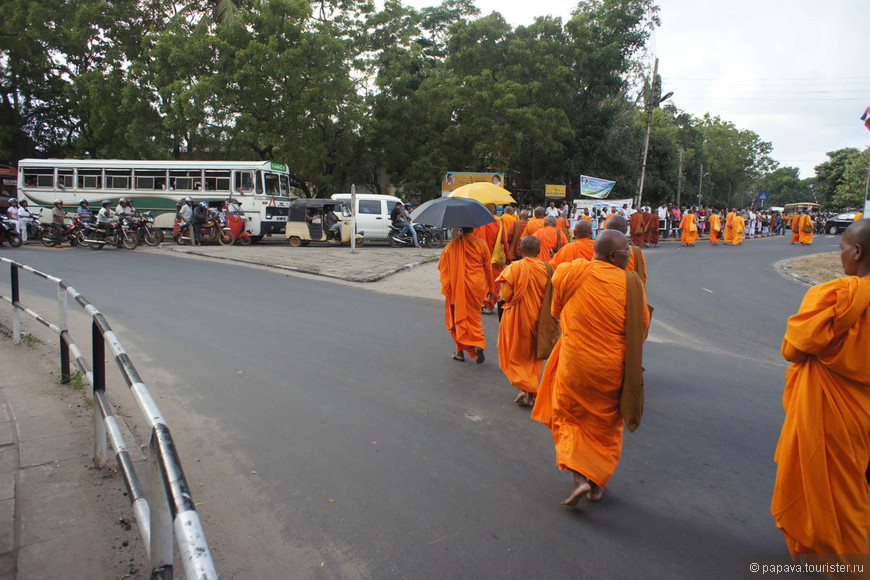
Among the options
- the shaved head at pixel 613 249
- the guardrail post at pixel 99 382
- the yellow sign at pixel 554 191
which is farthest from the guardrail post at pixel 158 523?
the yellow sign at pixel 554 191

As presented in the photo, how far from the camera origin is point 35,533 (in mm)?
3111

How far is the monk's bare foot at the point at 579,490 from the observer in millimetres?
3393

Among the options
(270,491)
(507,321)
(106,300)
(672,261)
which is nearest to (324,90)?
(672,261)

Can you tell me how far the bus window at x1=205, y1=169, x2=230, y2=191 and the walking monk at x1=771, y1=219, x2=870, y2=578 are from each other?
21551mm

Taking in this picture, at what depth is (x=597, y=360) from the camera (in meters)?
3.52

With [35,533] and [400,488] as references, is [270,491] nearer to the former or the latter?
[400,488]

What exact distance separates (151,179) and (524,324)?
69.0 feet

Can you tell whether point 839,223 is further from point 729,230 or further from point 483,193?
point 483,193

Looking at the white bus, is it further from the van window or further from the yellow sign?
the yellow sign

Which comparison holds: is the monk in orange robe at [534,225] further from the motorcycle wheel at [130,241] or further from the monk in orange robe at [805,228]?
the monk in orange robe at [805,228]

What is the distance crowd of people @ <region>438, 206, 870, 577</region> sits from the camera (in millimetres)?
2732

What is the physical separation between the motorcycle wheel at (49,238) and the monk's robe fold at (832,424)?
21160mm

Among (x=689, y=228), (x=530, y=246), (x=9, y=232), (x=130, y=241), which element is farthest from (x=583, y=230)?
(x=689, y=228)

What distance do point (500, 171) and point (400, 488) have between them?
86.0ft
